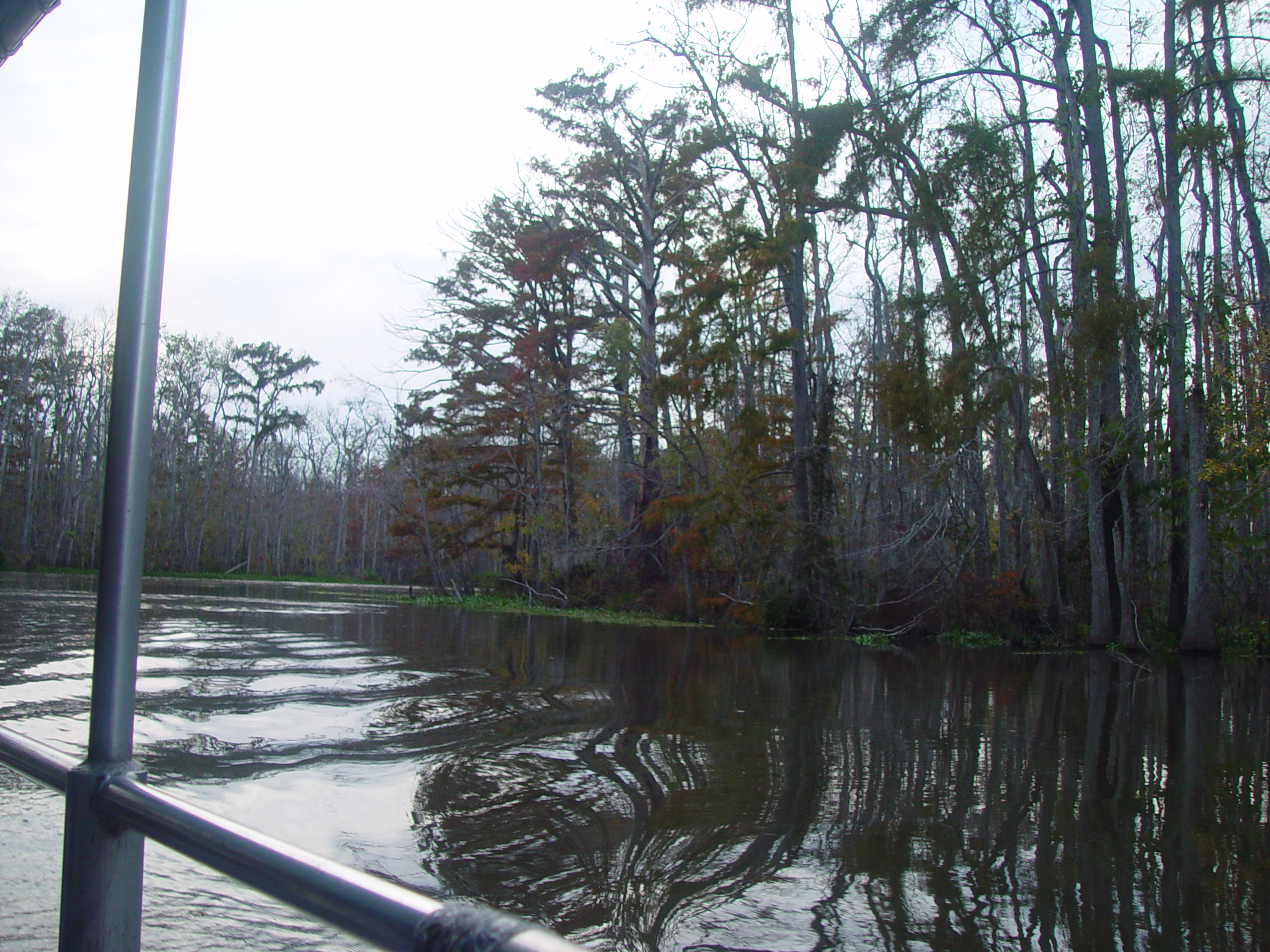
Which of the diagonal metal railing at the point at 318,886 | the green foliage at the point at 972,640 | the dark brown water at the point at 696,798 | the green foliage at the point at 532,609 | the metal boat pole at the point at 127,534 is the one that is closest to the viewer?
the diagonal metal railing at the point at 318,886

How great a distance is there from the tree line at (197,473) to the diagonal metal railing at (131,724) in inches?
346

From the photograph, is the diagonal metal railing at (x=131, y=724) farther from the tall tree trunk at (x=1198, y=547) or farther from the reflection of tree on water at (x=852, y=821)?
the tall tree trunk at (x=1198, y=547)

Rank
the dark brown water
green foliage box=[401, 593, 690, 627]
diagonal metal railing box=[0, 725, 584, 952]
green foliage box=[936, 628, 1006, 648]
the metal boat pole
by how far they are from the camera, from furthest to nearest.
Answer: green foliage box=[401, 593, 690, 627] < green foliage box=[936, 628, 1006, 648] < the dark brown water < the metal boat pole < diagonal metal railing box=[0, 725, 584, 952]

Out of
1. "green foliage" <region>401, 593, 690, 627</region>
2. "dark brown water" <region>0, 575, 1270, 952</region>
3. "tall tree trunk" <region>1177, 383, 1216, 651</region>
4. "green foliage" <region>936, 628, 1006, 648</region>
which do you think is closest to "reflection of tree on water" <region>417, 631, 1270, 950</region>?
"dark brown water" <region>0, 575, 1270, 952</region>

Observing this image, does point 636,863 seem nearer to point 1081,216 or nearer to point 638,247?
point 1081,216

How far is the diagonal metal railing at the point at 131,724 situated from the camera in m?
0.69

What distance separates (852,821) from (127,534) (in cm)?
430

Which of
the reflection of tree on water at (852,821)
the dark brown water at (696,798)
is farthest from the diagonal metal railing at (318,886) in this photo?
the reflection of tree on water at (852,821)

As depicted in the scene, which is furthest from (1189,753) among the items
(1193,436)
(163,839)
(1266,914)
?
(1193,436)

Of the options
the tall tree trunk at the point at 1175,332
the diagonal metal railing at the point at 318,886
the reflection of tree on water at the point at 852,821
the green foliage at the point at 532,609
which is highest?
the tall tree trunk at the point at 1175,332

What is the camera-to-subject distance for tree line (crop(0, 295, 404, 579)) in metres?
21.8

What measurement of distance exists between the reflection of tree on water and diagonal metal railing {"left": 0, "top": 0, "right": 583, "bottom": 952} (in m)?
2.55

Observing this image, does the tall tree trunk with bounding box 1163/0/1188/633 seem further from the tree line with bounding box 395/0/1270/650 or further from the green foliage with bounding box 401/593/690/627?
the green foliage with bounding box 401/593/690/627

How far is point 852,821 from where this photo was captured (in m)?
4.58
